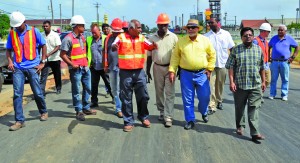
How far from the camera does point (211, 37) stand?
7.00m

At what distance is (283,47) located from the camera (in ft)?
27.8

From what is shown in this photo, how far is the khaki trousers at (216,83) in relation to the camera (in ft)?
23.3

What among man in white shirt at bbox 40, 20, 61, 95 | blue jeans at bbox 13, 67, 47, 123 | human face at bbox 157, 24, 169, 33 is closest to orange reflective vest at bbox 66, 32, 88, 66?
blue jeans at bbox 13, 67, 47, 123

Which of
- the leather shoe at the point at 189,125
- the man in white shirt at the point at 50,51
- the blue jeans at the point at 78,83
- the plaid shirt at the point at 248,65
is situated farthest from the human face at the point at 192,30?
the man in white shirt at the point at 50,51

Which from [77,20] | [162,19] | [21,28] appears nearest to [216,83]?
[162,19]

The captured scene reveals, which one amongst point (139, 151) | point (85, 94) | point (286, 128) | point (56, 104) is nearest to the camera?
point (139, 151)

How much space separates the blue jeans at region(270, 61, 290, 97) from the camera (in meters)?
8.46

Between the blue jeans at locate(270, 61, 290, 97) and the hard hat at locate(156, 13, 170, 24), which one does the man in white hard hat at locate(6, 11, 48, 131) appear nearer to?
the hard hat at locate(156, 13, 170, 24)

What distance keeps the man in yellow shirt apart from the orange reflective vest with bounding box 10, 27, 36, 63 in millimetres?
2578

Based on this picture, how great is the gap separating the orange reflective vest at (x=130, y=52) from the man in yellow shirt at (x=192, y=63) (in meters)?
0.62

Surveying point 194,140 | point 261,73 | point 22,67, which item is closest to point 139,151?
point 194,140

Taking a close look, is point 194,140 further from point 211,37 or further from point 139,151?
point 211,37

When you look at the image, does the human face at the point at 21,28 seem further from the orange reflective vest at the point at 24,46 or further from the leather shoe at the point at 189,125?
the leather shoe at the point at 189,125

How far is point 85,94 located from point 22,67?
139cm
